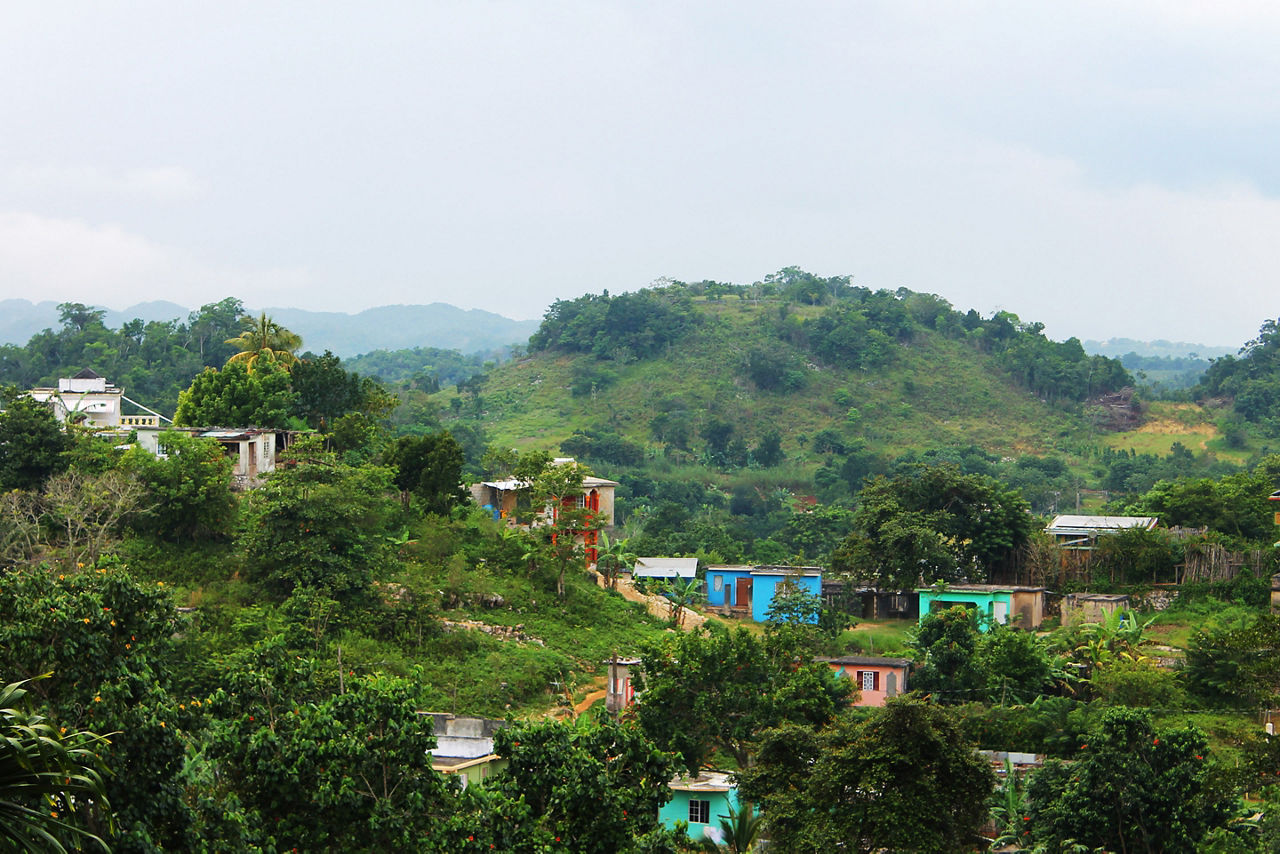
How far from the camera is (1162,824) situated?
1505 centimetres

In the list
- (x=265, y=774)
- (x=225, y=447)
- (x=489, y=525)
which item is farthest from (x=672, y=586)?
(x=265, y=774)

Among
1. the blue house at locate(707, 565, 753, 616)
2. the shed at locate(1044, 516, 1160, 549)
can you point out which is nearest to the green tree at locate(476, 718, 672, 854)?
the blue house at locate(707, 565, 753, 616)

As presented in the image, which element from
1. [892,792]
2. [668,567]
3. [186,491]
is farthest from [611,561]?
[892,792]

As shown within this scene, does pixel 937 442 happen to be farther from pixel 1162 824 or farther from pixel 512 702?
pixel 1162 824

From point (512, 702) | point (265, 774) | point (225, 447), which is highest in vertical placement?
point (225, 447)

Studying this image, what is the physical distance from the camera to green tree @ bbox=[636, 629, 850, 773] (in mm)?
18125

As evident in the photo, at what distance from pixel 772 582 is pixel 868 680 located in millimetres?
8461

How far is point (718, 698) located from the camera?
18.2 meters

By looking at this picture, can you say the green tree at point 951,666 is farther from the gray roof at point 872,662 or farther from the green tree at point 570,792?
the green tree at point 570,792

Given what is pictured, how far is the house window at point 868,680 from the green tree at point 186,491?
1235 centimetres

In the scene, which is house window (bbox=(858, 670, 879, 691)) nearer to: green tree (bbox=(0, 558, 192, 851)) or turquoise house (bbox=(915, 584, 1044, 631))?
turquoise house (bbox=(915, 584, 1044, 631))

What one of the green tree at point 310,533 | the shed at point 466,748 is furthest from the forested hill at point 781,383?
the shed at point 466,748

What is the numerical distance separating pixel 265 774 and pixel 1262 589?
23.5 metres

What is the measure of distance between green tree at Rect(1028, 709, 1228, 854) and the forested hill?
40027mm
